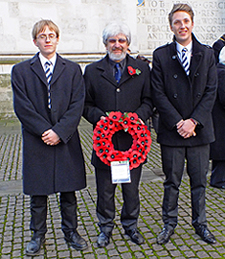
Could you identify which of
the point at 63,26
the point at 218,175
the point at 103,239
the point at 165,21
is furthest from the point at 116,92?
the point at 165,21

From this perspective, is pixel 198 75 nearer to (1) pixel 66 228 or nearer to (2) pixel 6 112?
(1) pixel 66 228

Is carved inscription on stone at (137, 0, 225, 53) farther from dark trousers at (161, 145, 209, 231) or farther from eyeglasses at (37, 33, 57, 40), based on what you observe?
eyeglasses at (37, 33, 57, 40)

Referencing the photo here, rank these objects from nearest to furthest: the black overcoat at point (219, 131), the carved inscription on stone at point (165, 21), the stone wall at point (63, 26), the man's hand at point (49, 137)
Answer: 1. the man's hand at point (49, 137)
2. the black overcoat at point (219, 131)
3. the stone wall at point (63, 26)
4. the carved inscription on stone at point (165, 21)

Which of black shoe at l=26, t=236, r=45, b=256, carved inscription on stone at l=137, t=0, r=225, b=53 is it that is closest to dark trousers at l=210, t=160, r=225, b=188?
black shoe at l=26, t=236, r=45, b=256

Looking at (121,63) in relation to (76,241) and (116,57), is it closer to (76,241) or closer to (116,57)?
(116,57)

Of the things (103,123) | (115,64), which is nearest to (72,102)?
(103,123)

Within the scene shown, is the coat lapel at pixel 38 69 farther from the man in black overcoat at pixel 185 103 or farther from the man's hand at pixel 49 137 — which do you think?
the man in black overcoat at pixel 185 103

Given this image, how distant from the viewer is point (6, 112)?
10.2 metres

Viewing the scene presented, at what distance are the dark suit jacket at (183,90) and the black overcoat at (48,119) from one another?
0.74 m

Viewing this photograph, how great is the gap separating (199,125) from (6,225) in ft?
7.61

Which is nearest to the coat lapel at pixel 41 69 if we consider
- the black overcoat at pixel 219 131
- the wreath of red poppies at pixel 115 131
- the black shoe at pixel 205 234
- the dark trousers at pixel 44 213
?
the wreath of red poppies at pixel 115 131

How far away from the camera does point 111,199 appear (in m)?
3.23

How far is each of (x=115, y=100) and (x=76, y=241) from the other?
1.36 metres

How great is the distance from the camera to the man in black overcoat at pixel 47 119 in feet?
9.44
